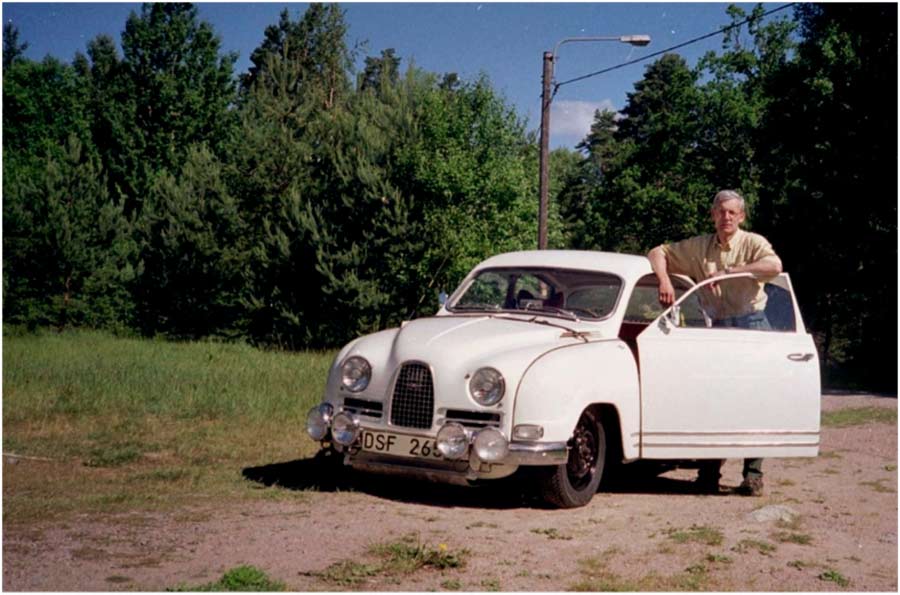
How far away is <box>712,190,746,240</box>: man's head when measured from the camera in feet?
28.0

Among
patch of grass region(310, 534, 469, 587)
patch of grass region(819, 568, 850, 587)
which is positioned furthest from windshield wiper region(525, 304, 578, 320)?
patch of grass region(819, 568, 850, 587)

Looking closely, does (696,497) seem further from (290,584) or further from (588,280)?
(290,584)

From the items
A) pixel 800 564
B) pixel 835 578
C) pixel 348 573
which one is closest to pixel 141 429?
pixel 348 573

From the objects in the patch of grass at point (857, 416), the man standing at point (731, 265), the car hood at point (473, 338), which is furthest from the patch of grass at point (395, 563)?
the patch of grass at point (857, 416)

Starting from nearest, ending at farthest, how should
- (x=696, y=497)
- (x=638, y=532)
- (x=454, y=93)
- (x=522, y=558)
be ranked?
(x=522, y=558) → (x=638, y=532) → (x=696, y=497) → (x=454, y=93)

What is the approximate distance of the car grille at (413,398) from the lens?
298 inches

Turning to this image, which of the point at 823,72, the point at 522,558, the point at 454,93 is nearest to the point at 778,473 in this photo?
the point at 522,558

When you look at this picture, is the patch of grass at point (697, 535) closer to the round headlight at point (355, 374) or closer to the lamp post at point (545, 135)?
the round headlight at point (355, 374)

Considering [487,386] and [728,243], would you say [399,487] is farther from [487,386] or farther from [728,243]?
[728,243]

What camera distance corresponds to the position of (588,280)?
8875mm

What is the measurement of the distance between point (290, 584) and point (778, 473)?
20.7 feet

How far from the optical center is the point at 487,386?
743 centimetres

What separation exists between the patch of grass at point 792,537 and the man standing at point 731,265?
1667mm

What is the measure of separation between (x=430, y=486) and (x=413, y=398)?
1.16m
